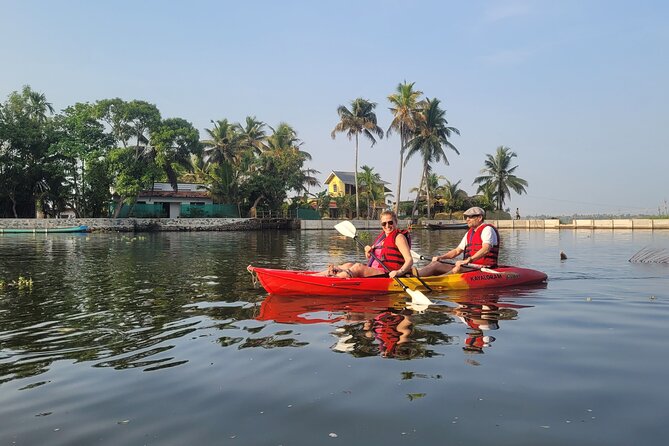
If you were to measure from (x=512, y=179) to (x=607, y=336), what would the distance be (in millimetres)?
63337

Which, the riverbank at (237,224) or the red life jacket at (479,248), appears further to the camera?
the riverbank at (237,224)

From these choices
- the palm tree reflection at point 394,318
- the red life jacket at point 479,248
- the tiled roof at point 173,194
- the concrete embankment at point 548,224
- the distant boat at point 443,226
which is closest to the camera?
the palm tree reflection at point 394,318

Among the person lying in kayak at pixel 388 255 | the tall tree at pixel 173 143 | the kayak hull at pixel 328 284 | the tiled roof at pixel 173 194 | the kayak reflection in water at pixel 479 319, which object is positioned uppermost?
the tall tree at pixel 173 143

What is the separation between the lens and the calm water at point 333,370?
3.68 metres

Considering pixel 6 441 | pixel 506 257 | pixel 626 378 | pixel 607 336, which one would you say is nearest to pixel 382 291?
pixel 607 336

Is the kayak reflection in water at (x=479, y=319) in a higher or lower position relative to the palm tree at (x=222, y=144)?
lower

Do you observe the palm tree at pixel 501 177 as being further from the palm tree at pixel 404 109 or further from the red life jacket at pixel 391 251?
the red life jacket at pixel 391 251

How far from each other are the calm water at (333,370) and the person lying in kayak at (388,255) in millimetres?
670

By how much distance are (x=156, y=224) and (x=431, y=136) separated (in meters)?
30.8

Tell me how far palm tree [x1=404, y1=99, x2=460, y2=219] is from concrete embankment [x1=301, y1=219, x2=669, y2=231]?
7.49m

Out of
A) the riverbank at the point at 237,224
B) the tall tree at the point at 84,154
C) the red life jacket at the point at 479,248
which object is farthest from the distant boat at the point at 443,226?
the red life jacket at the point at 479,248

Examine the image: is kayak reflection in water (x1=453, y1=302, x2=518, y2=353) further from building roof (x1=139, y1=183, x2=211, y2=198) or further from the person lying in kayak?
building roof (x1=139, y1=183, x2=211, y2=198)

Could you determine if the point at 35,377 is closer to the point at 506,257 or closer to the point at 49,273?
the point at 49,273

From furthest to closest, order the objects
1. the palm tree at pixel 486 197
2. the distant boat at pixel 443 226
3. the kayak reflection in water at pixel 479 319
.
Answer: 1. the palm tree at pixel 486 197
2. the distant boat at pixel 443 226
3. the kayak reflection in water at pixel 479 319
